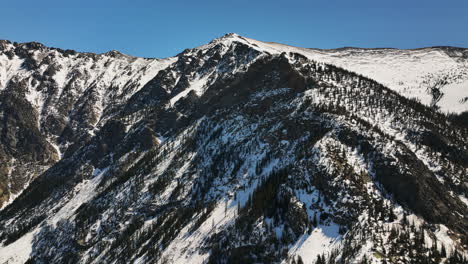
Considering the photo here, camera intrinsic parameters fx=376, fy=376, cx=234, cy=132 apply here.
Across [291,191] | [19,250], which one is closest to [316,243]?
[291,191]

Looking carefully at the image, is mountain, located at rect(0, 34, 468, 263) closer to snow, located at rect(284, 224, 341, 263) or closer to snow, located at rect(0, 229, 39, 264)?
snow, located at rect(284, 224, 341, 263)

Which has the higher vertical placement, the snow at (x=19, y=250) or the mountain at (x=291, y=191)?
the mountain at (x=291, y=191)

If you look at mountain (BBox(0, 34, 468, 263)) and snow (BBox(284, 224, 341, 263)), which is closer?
snow (BBox(284, 224, 341, 263))

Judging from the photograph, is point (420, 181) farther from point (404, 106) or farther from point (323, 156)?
point (404, 106)

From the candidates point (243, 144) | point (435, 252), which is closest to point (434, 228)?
point (435, 252)

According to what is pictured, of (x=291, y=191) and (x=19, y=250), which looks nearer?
(x=291, y=191)

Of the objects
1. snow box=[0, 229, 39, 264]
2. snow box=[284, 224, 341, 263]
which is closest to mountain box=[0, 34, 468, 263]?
snow box=[284, 224, 341, 263]

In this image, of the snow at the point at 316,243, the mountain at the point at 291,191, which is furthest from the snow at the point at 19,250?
the snow at the point at 316,243

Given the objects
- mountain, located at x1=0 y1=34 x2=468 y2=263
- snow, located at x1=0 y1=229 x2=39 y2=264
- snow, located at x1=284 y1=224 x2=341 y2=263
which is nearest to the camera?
snow, located at x1=284 y1=224 x2=341 y2=263

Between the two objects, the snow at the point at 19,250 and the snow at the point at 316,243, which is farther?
the snow at the point at 19,250

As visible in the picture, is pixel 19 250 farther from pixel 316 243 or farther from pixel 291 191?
pixel 316 243

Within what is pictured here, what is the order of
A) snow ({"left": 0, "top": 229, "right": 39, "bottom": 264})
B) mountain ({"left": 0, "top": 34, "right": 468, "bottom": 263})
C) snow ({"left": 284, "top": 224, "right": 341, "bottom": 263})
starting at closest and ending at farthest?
snow ({"left": 284, "top": 224, "right": 341, "bottom": 263})
mountain ({"left": 0, "top": 34, "right": 468, "bottom": 263})
snow ({"left": 0, "top": 229, "right": 39, "bottom": 264})

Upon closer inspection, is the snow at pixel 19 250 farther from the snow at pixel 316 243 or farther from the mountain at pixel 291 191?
the snow at pixel 316 243

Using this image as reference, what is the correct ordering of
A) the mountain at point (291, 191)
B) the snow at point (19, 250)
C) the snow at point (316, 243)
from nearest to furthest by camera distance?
the snow at point (316, 243) < the mountain at point (291, 191) < the snow at point (19, 250)
